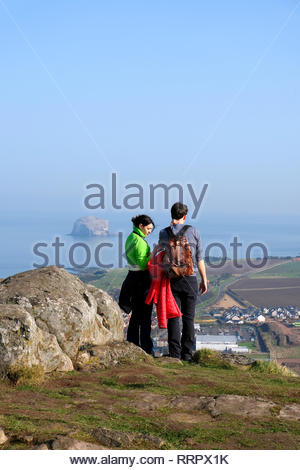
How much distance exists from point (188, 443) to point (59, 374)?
13.4ft

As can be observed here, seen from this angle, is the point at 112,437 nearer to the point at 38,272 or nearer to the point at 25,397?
the point at 25,397

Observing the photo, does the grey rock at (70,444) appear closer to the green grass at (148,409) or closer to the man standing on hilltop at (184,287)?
the green grass at (148,409)

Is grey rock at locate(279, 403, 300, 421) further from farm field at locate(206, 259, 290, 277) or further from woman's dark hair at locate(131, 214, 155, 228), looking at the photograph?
farm field at locate(206, 259, 290, 277)

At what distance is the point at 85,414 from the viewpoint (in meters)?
7.92

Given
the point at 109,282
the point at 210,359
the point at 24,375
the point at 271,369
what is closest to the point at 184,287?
the point at 210,359

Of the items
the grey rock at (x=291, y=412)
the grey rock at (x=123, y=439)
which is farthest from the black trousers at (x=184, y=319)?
the grey rock at (x=123, y=439)

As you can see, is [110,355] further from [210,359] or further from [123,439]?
[123,439]

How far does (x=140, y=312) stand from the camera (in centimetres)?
1296

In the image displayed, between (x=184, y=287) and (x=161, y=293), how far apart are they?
1.64ft

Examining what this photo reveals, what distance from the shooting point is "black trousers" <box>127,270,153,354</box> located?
1276cm

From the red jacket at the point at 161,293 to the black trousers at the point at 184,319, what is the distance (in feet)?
0.60

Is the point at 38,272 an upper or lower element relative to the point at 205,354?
upper

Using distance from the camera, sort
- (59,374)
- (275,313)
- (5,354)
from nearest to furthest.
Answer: (5,354)
(59,374)
(275,313)
